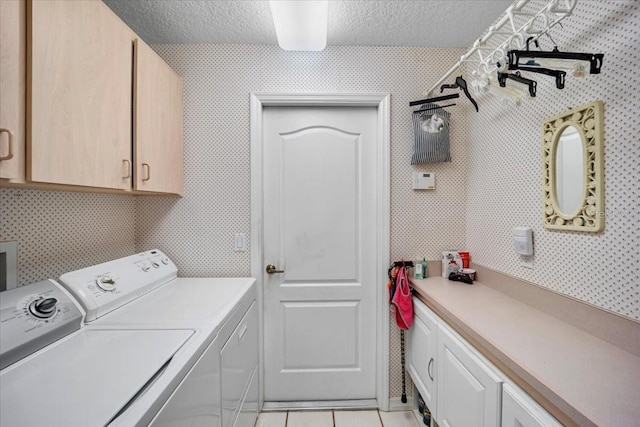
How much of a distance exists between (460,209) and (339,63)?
1.36 metres

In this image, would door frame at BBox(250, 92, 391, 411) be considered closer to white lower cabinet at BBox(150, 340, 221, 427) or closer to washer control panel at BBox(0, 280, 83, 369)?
white lower cabinet at BBox(150, 340, 221, 427)

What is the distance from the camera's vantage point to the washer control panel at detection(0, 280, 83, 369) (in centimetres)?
89

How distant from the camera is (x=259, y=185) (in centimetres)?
195

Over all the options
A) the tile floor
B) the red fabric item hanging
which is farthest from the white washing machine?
the red fabric item hanging

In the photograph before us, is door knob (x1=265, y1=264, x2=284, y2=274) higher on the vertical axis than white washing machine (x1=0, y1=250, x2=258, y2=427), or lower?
higher

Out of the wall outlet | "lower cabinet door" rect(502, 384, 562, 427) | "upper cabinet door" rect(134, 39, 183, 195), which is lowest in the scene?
"lower cabinet door" rect(502, 384, 562, 427)

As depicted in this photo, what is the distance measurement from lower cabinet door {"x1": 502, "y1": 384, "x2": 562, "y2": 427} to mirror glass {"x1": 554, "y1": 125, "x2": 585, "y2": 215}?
2.64 feet

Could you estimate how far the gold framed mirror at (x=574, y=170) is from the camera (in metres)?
1.08

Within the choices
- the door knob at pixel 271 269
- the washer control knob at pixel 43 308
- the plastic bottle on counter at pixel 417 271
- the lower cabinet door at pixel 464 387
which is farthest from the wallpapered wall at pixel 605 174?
the washer control knob at pixel 43 308

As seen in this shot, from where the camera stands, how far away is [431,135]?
190 cm

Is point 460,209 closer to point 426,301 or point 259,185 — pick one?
point 426,301

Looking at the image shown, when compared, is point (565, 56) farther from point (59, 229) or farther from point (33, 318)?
point (59, 229)

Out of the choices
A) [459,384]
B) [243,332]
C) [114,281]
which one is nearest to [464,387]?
[459,384]

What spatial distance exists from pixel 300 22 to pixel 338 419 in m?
2.46
